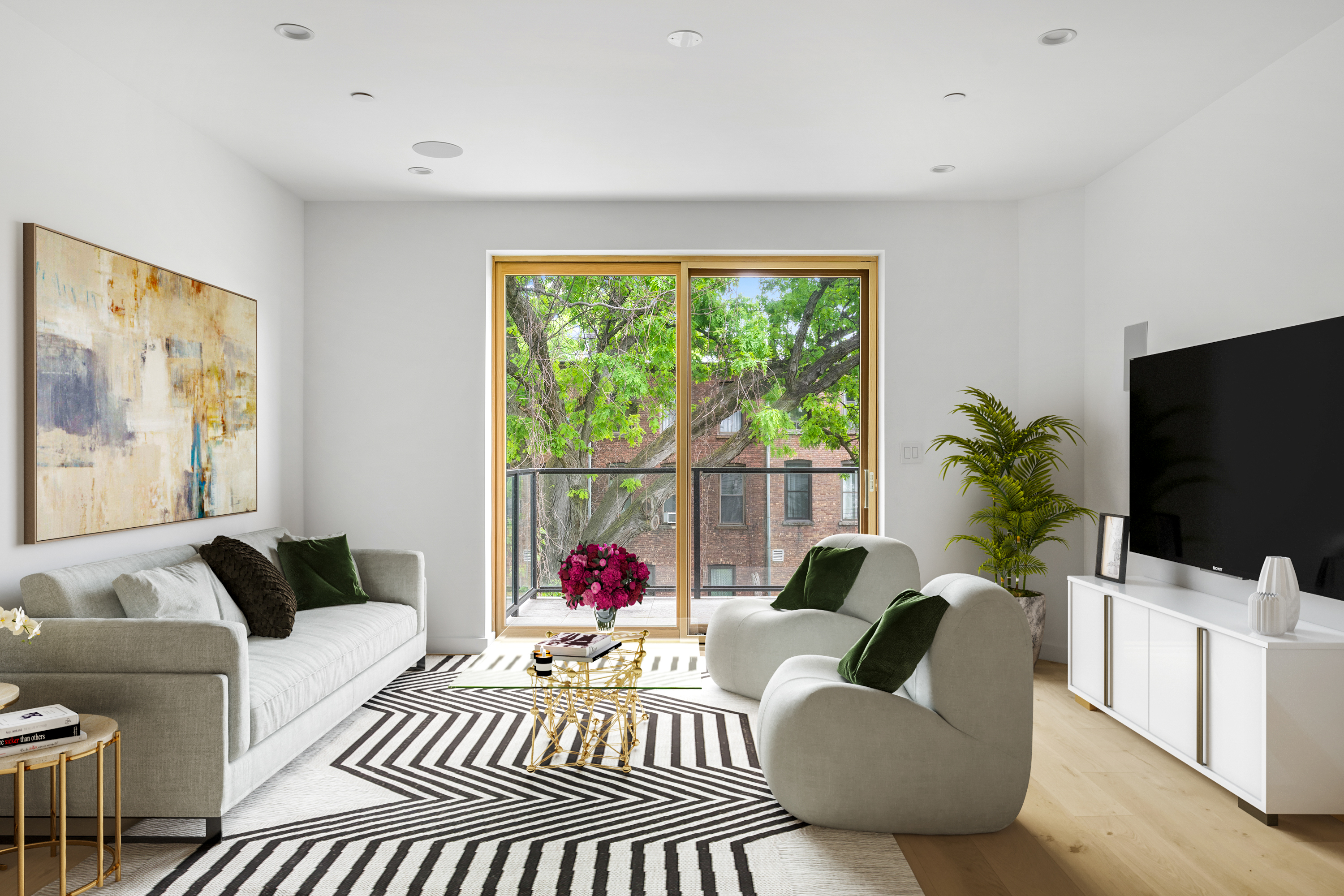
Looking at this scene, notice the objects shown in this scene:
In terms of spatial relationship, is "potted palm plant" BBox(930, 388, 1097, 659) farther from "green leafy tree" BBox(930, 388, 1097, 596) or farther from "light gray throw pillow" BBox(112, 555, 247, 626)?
"light gray throw pillow" BBox(112, 555, 247, 626)

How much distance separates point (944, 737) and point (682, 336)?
10.8 ft

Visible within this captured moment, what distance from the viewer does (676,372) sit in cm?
541

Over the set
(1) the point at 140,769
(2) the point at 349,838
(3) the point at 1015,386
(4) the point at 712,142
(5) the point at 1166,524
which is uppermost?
(4) the point at 712,142

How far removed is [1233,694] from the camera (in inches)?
114

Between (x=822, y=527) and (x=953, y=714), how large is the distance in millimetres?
2757

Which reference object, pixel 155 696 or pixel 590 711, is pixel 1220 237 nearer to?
pixel 590 711

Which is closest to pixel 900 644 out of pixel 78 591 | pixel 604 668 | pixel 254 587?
pixel 604 668

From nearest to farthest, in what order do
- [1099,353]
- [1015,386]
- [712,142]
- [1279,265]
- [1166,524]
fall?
[1279,265], [1166,524], [712,142], [1099,353], [1015,386]

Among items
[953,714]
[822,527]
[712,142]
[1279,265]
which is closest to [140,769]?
[953,714]

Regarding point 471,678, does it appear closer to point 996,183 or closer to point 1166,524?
point 1166,524

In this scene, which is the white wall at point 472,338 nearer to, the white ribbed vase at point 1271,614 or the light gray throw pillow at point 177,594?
the light gray throw pillow at point 177,594

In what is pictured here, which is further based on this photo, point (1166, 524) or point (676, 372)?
point (676, 372)

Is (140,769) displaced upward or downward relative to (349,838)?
upward

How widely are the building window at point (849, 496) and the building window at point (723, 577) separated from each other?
2.48 feet
